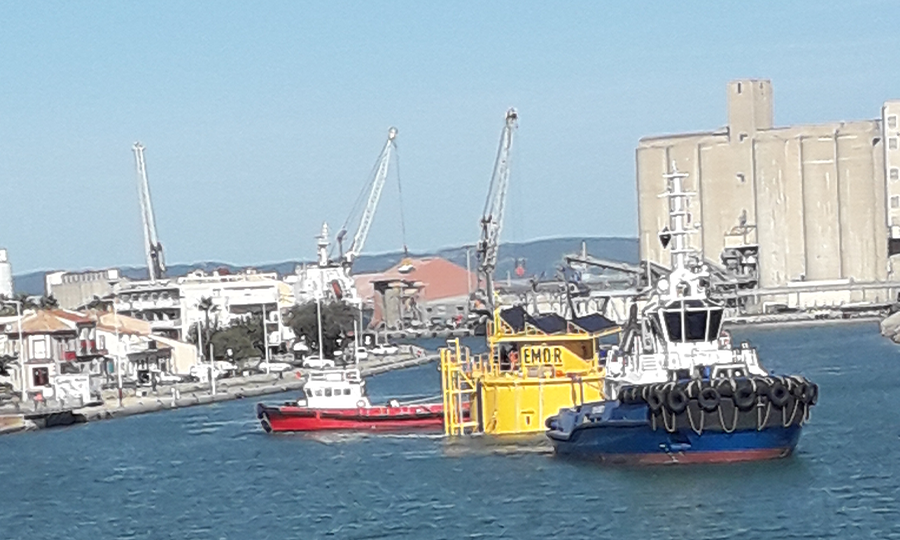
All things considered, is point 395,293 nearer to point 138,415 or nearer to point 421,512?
point 138,415

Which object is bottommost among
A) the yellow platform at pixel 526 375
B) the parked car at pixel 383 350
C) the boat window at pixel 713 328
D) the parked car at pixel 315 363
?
the parked car at pixel 383 350

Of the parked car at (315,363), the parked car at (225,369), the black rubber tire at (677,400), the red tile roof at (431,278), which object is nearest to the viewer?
the black rubber tire at (677,400)

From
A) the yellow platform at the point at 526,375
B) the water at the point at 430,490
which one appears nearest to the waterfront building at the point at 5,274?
the water at the point at 430,490

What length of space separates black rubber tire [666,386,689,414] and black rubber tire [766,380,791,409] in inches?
50.5

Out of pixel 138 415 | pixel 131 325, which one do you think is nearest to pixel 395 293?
pixel 131 325

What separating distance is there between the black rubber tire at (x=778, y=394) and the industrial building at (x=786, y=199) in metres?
105

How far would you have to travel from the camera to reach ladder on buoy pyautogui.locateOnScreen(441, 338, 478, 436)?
37906 millimetres

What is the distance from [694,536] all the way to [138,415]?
32509 millimetres

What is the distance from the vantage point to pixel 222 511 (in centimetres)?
3016

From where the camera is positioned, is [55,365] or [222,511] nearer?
[222,511]

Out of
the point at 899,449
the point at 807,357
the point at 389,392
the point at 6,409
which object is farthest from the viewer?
the point at 807,357

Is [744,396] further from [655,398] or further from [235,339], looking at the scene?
[235,339]

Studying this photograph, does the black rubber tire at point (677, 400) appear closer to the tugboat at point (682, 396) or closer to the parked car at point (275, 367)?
the tugboat at point (682, 396)

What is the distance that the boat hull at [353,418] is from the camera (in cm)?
4188
